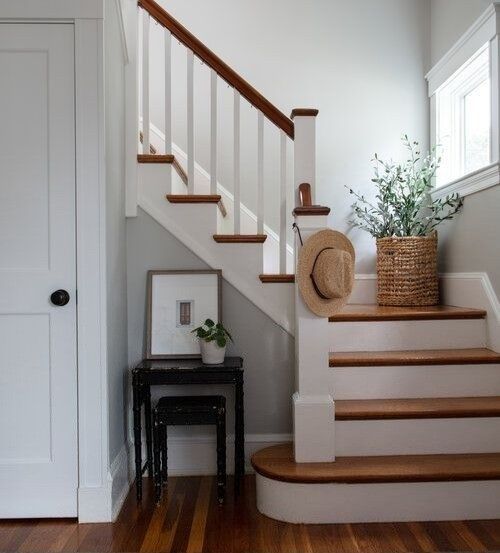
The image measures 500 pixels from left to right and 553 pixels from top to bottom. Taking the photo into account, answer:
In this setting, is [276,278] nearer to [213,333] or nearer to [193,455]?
[213,333]

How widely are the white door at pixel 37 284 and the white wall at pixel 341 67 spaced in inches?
78.8

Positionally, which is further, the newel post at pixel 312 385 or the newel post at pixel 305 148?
the newel post at pixel 305 148

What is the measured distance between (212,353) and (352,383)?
715 mm

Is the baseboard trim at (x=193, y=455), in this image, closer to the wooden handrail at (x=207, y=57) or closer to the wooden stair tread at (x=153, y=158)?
the wooden stair tread at (x=153, y=158)

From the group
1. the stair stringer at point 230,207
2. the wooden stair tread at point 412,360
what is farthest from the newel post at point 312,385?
the stair stringer at point 230,207

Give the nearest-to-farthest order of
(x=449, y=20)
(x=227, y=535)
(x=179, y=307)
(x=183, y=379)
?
(x=227, y=535) → (x=183, y=379) → (x=179, y=307) → (x=449, y=20)

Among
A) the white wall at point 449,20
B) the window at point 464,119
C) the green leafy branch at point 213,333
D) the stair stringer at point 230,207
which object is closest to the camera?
the green leafy branch at point 213,333

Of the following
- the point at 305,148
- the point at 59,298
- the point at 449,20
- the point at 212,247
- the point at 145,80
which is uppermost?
the point at 449,20

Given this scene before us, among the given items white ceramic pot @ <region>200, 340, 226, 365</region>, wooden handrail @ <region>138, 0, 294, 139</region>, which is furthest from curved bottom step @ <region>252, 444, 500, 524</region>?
wooden handrail @ <region>138, 0, 294, 139</region>

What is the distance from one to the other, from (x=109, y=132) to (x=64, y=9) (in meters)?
0.54

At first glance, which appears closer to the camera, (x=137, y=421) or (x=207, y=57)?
(x=137, y=421)

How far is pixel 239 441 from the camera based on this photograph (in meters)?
3.01

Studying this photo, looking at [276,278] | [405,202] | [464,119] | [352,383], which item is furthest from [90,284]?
[464,119]

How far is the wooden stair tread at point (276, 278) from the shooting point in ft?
10.7
